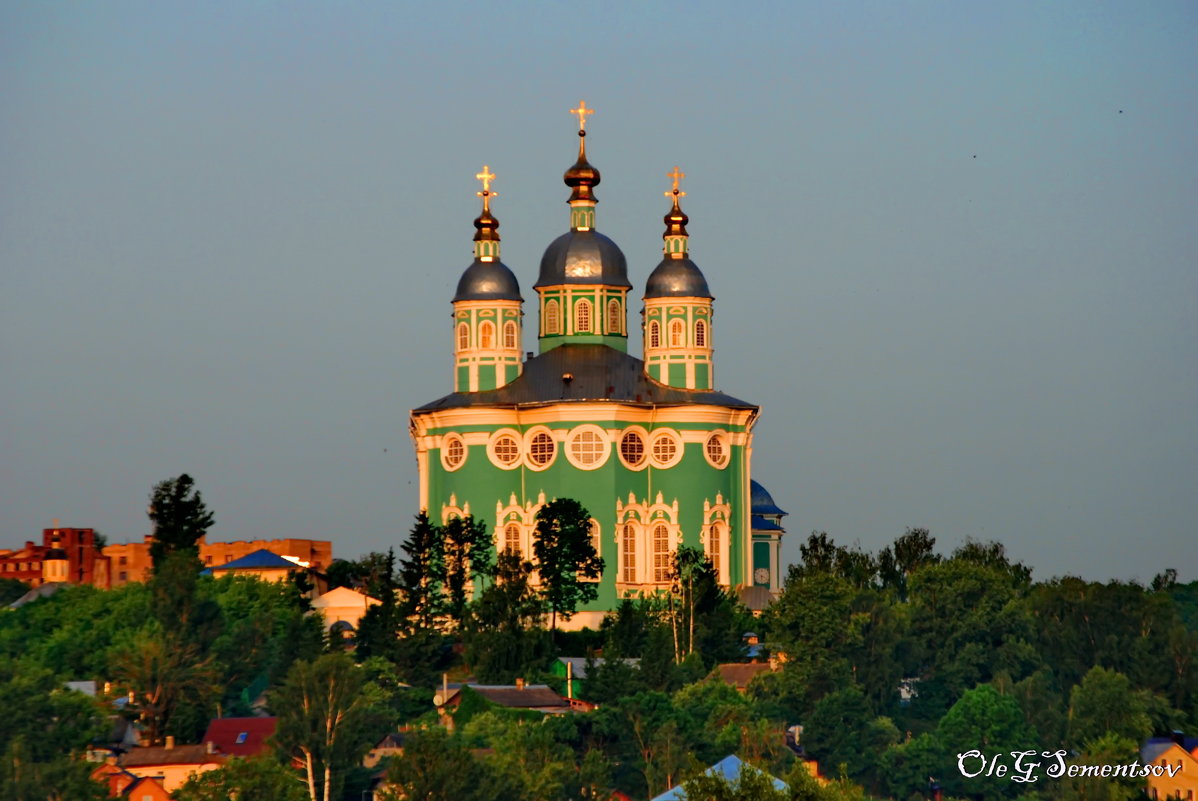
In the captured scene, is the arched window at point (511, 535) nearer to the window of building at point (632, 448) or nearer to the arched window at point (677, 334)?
the window of building at point (632, 448)

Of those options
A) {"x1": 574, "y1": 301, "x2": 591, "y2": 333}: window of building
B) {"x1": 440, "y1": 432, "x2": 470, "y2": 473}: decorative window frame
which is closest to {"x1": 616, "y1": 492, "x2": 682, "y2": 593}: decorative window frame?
{"x1": 440, "y1": 432, "x2": 470, "y2": 473}: decorative window frame

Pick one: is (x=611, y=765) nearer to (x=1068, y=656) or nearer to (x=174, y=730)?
(x=174, y=730)

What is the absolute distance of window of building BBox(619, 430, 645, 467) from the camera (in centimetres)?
11112

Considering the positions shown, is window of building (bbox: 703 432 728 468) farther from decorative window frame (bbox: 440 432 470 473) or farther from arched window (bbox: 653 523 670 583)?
decorative window frame (bbox: 440 432 470 473)

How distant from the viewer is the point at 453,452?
112375 mm

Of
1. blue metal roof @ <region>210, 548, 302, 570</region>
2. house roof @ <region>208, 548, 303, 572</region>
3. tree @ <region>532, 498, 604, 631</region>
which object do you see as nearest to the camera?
tree @ <region>532, 498, 604, 631</region>

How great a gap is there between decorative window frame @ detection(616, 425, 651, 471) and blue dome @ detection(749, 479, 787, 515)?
41.0 feet

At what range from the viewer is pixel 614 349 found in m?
114

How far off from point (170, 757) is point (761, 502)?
120 ft

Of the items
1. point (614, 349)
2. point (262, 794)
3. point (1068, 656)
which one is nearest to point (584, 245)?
point (614, 349)

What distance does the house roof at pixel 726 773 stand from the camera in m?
84.9

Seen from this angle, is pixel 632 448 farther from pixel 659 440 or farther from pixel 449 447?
pixel 449 447

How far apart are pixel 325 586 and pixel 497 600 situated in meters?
27.9

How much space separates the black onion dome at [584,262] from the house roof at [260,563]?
20336 mm
